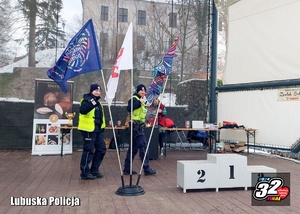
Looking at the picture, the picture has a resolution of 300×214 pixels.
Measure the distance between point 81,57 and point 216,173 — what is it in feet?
9.12

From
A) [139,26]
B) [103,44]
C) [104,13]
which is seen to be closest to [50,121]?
[103,44]

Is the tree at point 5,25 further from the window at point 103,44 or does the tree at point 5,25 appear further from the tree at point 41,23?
the window at point 103,44

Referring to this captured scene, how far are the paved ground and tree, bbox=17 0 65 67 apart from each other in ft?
14.7

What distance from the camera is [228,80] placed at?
38.9 ft

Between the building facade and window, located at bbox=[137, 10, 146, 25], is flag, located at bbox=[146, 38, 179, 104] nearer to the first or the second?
the building facade

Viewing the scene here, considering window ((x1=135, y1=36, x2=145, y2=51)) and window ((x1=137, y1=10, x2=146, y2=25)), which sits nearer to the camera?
window ((x1=135, y1=36, x2=145, y2=51))

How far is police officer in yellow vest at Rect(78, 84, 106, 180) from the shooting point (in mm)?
5883

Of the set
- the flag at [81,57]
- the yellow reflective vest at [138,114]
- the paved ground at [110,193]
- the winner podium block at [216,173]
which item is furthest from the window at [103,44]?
the winner podium block at [216,173]

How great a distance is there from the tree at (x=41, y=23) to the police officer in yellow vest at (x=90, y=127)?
5.61 m

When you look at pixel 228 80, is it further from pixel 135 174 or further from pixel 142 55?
pixel 135 174

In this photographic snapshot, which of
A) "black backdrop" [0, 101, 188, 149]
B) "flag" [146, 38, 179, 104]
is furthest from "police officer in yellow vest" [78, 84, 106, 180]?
"black backdrop" [0, 101, 188, 149]

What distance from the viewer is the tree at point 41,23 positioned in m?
10.9

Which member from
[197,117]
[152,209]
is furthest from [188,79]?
[152,209]

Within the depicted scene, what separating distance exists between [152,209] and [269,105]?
688cm
